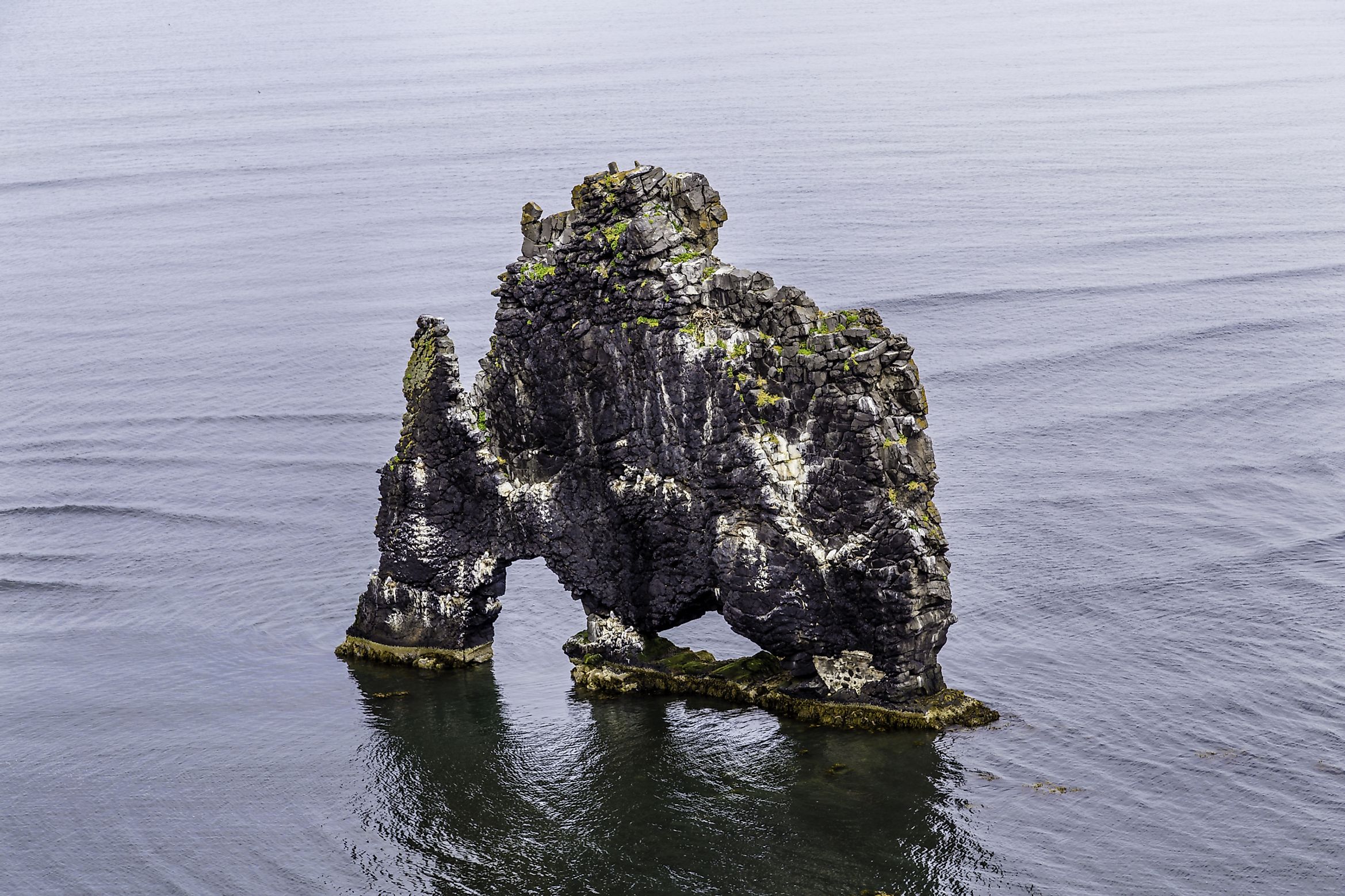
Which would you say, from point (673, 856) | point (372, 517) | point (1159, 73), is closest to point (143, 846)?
point (673, 856)

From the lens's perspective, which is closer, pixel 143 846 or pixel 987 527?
pixel 143 846

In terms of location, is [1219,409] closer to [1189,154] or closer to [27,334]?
[1189,154]

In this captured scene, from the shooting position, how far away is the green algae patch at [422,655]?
4338 cm

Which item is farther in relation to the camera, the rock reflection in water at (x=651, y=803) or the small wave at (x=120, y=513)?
the small wave at (x=120, y=513)

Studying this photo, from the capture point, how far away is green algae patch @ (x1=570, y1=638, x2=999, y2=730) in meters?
37.6

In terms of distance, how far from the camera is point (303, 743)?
3997cm

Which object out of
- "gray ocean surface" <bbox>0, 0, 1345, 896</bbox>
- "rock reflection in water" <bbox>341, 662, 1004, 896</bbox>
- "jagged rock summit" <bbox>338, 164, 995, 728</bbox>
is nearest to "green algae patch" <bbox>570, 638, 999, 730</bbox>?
"jagged rock summit" <bbox>338, 164, 995, 728</bbox>

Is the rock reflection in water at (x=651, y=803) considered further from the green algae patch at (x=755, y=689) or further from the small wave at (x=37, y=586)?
the small wave at (x=37, y=586)

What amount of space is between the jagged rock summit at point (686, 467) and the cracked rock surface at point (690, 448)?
0.05 m

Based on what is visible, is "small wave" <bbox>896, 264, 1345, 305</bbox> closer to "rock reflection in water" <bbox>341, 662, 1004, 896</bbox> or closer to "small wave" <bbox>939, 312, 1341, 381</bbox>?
"small wave" <bbox>939, 312, 1341, 381</bbox>

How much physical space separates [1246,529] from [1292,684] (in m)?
12.4

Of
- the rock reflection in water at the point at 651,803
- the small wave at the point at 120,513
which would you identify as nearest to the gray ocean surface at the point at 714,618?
the rock reflection in water at the point at 651,803

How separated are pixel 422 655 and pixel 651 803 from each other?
10573 millimetres

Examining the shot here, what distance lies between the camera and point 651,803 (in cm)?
3562
